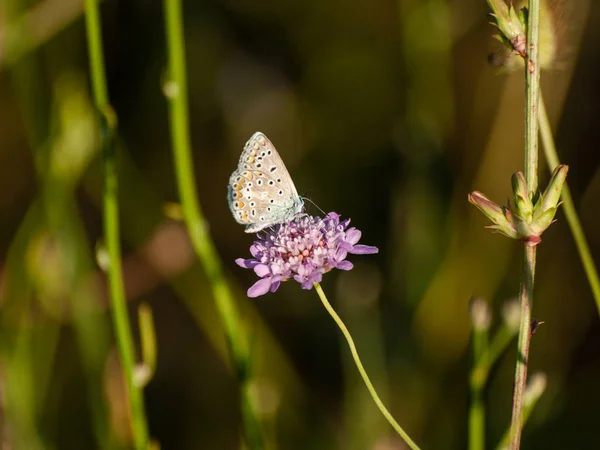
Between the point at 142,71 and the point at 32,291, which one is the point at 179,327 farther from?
the point at 142,71

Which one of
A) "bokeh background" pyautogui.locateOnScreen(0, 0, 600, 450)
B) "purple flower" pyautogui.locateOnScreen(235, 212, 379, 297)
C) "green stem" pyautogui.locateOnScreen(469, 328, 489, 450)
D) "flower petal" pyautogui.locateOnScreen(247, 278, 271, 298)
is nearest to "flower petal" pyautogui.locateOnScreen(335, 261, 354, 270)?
"purple flower" pyautogui.locateOnScreen(235, 212, 379, 297)

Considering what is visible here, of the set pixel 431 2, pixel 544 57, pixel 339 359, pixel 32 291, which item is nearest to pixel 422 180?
pixel 431 2

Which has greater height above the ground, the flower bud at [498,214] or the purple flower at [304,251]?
the flower bud at [498,214]

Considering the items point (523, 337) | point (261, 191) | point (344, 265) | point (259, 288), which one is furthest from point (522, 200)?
point (261, 191)

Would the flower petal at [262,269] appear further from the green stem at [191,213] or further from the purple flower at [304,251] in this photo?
the green stem at [191,213]

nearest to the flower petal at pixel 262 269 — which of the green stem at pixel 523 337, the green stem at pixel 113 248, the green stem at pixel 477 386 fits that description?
the green stem at pixel 113 248

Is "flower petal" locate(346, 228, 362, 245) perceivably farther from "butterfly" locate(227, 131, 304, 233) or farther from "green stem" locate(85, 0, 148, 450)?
"green stem" locate(85, 0, 148, 450)
